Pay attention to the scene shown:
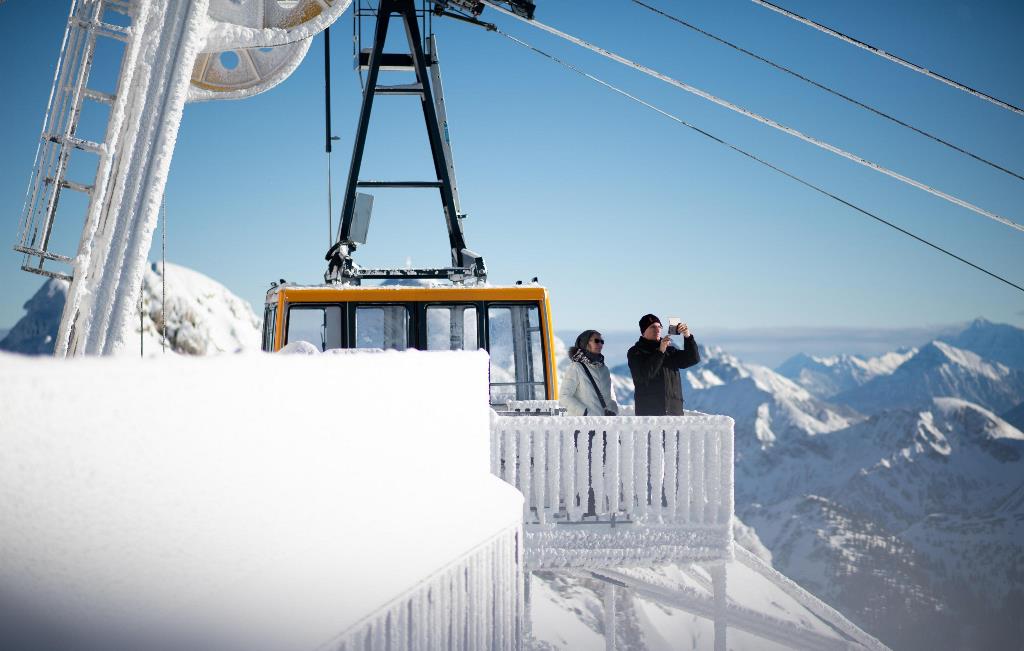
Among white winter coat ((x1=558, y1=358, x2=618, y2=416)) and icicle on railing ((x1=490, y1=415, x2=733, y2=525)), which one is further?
white winter coat ((x1=558, y1=358, x2=618, y2=416))

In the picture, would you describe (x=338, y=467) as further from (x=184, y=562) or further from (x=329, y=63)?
(x=329, y=63)

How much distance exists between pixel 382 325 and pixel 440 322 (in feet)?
2.48

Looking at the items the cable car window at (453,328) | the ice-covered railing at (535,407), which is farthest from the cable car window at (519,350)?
the ice-covered railing at (535,407)

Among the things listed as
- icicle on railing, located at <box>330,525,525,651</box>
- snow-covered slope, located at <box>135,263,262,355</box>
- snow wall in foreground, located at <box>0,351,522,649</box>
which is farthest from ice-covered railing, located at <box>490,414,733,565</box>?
snow-covered slope, located at <box>135,263,262,355</box>

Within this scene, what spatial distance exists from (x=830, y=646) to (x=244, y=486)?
11005 mm

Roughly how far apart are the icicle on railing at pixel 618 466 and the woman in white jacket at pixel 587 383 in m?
0.73

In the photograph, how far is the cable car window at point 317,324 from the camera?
11.1 m

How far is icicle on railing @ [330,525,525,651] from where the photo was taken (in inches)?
119

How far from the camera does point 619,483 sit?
7559mm

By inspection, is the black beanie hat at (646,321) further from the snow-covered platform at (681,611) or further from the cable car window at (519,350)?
the cable car window at (519,350)

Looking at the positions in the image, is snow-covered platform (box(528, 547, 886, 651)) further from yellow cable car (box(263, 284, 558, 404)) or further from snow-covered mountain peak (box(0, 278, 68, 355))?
snow-covered mountain peak (box(0, 278, 68, 355))

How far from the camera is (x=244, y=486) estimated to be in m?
2.42

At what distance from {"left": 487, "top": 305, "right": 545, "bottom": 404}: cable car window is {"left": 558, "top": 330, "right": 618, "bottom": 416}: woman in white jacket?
3110 mm

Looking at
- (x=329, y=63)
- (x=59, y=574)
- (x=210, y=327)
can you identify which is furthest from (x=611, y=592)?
(x=210, y=327)
